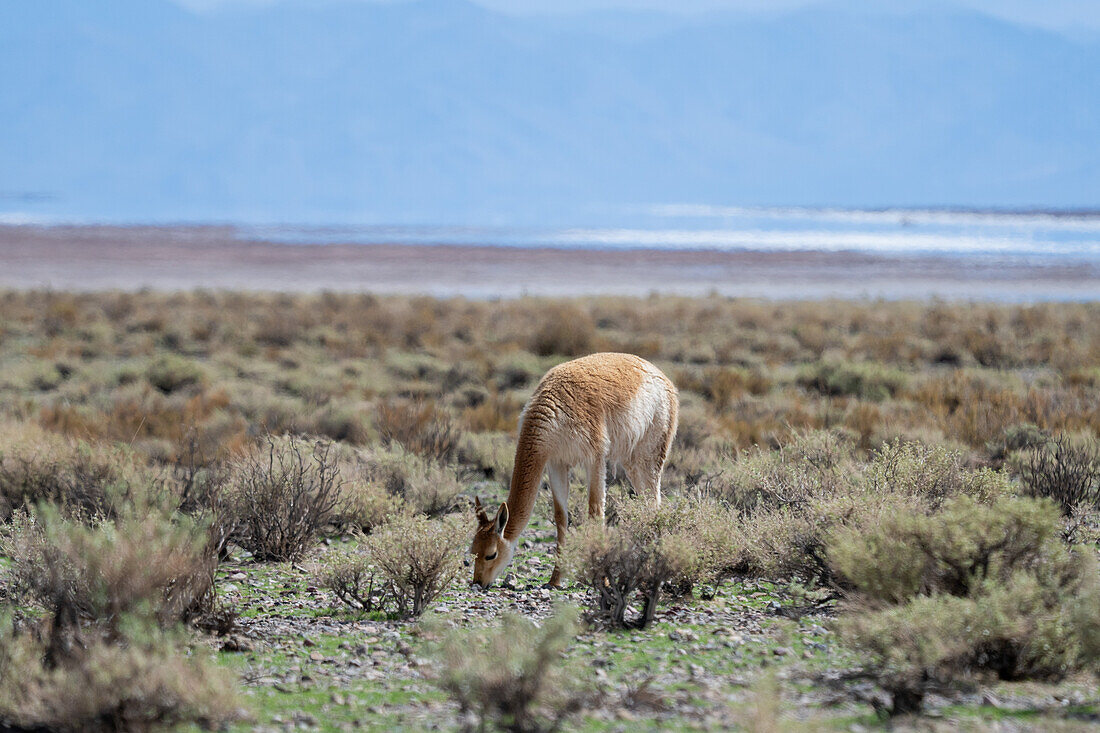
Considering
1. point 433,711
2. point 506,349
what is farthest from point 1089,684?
point 506,349

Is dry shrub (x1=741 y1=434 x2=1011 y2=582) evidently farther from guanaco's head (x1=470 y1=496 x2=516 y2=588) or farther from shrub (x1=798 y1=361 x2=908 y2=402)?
shrub (x1=798 y1=361 x2=908 y2=402)

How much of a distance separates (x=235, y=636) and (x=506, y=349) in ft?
47.9

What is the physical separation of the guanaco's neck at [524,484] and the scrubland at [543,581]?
0.36 meters

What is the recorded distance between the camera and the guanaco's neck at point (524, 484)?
6.58 meters

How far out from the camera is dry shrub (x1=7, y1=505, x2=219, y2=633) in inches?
212

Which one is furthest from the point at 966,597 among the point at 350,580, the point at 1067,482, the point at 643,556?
the point at 350,580

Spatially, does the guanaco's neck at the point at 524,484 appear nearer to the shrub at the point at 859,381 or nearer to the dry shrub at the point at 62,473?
the dry shrub at the point at 62,473

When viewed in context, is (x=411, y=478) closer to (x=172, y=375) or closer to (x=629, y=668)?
(x=629, y=668)

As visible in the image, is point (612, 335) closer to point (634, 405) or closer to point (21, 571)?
point (634, 405)

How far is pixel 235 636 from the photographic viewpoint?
591cm

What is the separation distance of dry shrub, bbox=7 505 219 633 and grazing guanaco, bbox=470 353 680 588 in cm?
163

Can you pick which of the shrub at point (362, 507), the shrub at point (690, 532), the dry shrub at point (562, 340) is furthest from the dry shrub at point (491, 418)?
the dry shrub at point (562, 340)

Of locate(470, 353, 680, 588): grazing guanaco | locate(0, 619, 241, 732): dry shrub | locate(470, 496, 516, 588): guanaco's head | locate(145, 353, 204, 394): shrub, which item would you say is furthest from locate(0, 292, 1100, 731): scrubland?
locate(145, 353, 204, 394): shrub

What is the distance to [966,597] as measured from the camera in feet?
18.5
